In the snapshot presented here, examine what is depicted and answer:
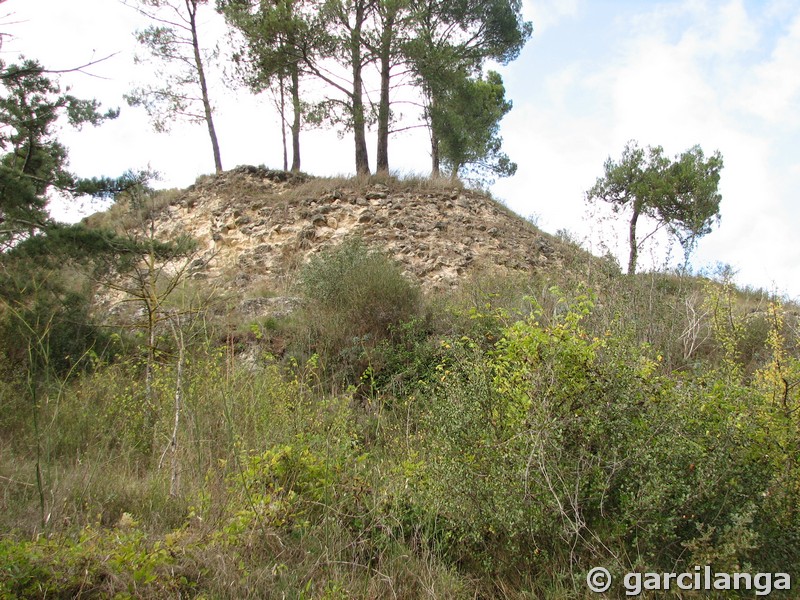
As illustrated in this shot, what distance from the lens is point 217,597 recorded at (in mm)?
2775

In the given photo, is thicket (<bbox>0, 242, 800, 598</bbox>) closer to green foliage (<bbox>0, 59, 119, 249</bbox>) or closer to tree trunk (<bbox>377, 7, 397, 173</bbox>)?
green foliage (<bbox>0, 59, 119, 249</bbox>)

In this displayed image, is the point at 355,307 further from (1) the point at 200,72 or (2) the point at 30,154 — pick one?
(1) the point at 200,72

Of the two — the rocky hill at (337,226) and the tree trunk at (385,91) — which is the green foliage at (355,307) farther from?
the tree trunk at (385,91)

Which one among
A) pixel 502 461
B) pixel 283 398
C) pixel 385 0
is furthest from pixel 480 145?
pixel 502 461

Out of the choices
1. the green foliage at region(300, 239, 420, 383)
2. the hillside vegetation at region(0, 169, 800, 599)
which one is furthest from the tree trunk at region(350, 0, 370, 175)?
the hillside vegetation at region(0, 169, 800, 599)

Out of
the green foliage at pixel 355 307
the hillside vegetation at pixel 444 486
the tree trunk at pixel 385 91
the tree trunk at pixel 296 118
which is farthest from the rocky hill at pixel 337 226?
the hillside vegetation at pixel 444 486

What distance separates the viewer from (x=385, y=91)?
51.6ft

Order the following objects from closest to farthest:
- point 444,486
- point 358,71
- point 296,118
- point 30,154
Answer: point 444,486
point 30,154
point 358,71
point 296,118

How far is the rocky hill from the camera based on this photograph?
41.7ft

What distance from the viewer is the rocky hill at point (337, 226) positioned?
1270 centimetres

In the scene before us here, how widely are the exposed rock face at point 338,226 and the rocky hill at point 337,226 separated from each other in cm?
3

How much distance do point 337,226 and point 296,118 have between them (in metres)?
4.96

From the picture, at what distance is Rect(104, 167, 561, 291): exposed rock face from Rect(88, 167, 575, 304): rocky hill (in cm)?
3

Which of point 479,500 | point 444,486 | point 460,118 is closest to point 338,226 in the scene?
point 460,118
